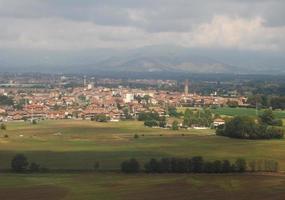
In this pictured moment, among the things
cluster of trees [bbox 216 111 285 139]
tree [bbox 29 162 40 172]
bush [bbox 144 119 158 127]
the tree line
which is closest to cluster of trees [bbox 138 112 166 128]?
bush [bbox 144 119 158 127]

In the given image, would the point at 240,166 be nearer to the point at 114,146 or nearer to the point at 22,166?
the point at 22,166

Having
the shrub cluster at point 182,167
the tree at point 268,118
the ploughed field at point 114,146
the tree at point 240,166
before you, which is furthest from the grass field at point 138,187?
the tree at point 268,118

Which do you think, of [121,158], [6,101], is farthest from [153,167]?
[6,101]

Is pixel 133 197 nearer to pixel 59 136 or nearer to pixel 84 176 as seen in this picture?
pixel 84 176

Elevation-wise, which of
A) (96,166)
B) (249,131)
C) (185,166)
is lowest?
(96,166)

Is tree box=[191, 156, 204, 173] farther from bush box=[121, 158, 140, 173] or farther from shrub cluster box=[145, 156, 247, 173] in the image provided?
bush box=[121, 158, 140, 173]

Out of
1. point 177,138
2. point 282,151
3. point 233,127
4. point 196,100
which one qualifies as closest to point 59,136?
point 177,138

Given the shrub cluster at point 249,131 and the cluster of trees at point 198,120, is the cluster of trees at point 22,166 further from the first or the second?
the cluster of trees at point 198,120
